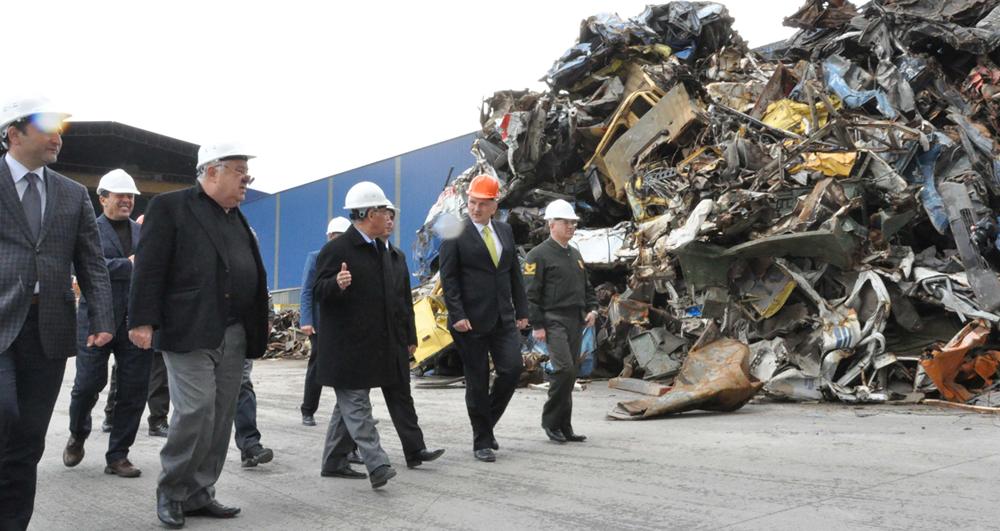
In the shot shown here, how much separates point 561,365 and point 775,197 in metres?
4.59

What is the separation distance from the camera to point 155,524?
3721mm

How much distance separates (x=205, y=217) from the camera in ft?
12.8

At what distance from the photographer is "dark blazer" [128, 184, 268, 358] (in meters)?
3.68

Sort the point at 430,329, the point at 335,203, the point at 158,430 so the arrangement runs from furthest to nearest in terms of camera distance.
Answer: the point at 335,203
the point at 430,329
the point at 158,430

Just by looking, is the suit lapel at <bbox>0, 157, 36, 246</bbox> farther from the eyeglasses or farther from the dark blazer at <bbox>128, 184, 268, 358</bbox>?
the eyeglasses

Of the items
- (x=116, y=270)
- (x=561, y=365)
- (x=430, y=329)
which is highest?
(x=116, y=270)

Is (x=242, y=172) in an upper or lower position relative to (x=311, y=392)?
upper

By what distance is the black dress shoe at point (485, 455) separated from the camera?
5148 mm

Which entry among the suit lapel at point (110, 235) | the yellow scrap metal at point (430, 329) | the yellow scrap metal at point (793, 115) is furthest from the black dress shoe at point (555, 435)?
the yellow scrap metal at point (793, 115)

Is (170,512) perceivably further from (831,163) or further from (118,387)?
(831,163)

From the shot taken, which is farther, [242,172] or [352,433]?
[352,433]

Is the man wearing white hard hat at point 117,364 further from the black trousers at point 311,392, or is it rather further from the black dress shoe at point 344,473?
the black trousers at point 311,392

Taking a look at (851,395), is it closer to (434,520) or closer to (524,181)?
(434,520)

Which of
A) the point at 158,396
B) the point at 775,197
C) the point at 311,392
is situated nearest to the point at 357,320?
the point at 311,392
